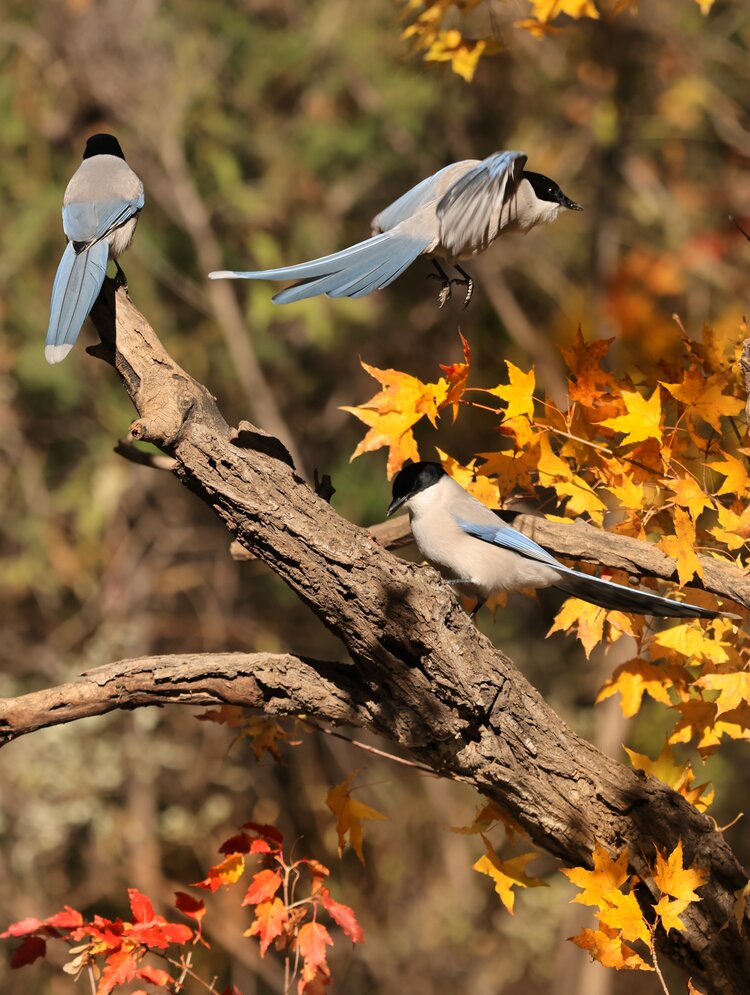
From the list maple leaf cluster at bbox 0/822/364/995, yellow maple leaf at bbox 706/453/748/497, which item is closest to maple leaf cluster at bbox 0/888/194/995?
maple leaf cluster at bbox 0/822/364/995

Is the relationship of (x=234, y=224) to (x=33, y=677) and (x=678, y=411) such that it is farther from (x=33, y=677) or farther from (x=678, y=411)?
(x=678, y=411)

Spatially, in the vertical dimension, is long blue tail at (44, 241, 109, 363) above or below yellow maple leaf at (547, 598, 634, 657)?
above

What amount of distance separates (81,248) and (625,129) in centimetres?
387

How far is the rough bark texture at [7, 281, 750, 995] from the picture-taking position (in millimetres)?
1937

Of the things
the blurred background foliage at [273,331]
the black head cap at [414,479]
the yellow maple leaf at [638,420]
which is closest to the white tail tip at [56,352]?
the black head cap at [414,479]

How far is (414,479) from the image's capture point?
254 cm

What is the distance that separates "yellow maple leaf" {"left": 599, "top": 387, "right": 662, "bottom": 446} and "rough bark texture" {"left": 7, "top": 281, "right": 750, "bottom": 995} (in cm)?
22

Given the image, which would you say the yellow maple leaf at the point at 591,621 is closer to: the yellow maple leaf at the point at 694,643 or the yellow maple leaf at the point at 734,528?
the yellow maple leaf at the point at 694,643

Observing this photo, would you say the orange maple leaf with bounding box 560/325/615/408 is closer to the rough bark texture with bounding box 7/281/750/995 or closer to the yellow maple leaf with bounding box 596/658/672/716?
the rough bark texture with bounding box 7/281/750/995

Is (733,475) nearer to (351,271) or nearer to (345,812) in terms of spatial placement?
(351,271)

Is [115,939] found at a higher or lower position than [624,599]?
lower

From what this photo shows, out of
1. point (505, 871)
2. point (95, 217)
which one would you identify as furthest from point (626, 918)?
point (95, 217)

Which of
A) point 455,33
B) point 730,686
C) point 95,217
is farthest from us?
point 455,33

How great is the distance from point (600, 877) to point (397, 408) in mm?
1031
